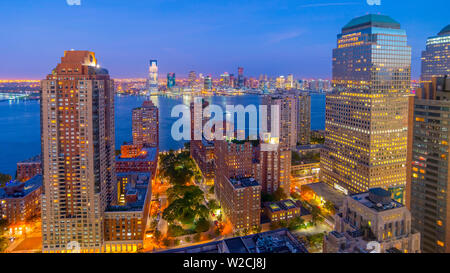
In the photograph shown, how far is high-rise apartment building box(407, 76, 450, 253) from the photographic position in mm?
5711

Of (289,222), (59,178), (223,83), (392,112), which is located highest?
(223,83)

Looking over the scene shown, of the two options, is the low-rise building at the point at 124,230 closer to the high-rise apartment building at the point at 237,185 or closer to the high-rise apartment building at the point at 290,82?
the high-rise apartment building at the point at 237,185

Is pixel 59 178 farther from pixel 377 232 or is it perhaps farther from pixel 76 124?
pixel 377 232

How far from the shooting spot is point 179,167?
13.6 metres

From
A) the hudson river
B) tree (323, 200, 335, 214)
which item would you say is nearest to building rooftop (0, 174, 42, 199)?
the hudson river

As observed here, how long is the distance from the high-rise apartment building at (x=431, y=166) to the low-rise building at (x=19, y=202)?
9398 millimetres

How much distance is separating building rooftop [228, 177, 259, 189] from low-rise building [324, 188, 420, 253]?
125 inches

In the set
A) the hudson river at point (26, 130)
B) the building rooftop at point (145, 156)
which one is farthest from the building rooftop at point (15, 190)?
the hudson river at point (26, 130)

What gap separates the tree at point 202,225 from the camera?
8.66 m
